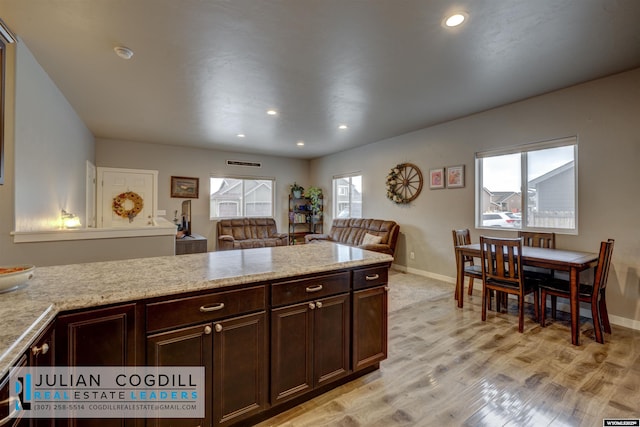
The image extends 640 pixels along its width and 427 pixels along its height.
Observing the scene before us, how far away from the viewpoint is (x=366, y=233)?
230 inches

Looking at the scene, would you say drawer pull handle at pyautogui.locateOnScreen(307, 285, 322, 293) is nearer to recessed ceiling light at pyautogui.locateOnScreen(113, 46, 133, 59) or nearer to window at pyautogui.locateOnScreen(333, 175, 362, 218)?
recessed ceiling light at pyautogui.locateOnScreen(113, 46, 133, 59)

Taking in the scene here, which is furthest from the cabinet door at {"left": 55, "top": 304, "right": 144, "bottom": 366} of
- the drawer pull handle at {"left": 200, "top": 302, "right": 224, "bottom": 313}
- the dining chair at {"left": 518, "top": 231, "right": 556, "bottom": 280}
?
the dining chair at {"left": 518, "top": 231, "right": 556, "bottom": 280}

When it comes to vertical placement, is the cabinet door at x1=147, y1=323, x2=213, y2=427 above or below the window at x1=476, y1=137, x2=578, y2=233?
below

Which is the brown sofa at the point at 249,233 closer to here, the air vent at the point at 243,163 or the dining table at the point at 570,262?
Result: the air vent at the point at 243,163

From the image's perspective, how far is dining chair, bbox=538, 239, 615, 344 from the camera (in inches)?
104

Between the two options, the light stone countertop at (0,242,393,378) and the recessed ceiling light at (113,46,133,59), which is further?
the recessed ceiling light at (113,46,133,59)

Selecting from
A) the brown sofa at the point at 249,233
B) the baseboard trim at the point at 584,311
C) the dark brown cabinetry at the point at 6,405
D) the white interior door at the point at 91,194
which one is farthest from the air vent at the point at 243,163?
the dark brown cabinetry at the point at 6,405

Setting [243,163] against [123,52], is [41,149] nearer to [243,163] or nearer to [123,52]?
[123,52]

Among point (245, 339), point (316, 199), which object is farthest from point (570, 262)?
point (316, 199)

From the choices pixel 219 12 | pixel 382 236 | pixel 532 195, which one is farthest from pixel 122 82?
pixel 532 195

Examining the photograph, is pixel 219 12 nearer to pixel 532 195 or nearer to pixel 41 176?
pixel 41 176

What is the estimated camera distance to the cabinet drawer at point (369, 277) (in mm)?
2039

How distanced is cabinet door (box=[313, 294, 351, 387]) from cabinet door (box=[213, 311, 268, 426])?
13.9 inches

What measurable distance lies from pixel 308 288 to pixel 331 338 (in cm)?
41
